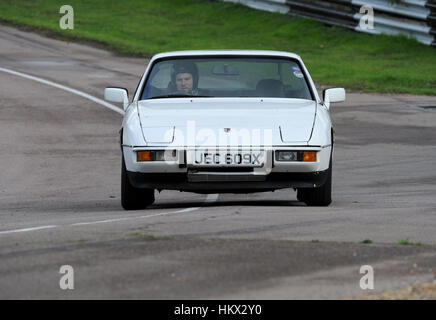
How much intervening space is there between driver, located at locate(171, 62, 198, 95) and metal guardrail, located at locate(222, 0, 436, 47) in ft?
55.0

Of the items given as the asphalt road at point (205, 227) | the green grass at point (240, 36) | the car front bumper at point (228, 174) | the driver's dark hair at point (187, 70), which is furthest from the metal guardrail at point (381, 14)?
the car front bumper at point (228, 174)

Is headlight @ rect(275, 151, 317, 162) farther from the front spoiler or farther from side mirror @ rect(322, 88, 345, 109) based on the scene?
side mirror @ rect(322, 88, 345, 109)

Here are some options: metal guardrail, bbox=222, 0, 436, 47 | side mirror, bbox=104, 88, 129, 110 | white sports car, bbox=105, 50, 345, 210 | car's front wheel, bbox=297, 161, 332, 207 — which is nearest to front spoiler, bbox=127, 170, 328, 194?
white sports car, bbox=105, 50, 345, 210

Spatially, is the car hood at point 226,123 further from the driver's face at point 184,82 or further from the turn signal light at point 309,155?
the driver's face at point 184,82

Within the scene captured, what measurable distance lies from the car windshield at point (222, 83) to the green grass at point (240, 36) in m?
11.7

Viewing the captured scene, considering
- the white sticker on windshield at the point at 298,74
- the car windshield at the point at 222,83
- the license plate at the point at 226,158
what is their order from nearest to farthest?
the license plate at the point at 226,158, the car windshield at the point at 222,83, the white sticker on windshield at the point at 298,74

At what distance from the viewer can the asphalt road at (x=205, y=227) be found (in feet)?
18.6

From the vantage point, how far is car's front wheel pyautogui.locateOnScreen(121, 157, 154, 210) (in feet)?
31.7

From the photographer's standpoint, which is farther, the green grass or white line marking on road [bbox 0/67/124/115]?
the green grass

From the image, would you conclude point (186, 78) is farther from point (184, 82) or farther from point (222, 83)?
point (222, 83)

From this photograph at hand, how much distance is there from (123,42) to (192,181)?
20.7 m

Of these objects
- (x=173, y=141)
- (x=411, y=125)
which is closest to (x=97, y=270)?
(x=173, y=141)
